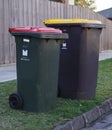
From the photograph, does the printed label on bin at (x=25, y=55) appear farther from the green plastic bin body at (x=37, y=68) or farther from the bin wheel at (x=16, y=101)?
the bin wheel at (x=16, y=101)

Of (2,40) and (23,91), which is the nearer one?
(23,91)

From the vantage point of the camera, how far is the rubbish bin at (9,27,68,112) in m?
6.44

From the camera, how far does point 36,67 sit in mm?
6449

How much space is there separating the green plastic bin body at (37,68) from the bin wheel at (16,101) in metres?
0.06

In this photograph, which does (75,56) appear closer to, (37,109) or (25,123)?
(37,109)

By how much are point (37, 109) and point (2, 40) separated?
676 cm

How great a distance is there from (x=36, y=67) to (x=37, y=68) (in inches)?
0.9

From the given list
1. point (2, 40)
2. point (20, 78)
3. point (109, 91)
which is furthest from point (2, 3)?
point (20, 78)

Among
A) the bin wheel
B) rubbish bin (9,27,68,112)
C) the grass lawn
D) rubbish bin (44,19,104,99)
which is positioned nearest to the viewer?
the grass lawn

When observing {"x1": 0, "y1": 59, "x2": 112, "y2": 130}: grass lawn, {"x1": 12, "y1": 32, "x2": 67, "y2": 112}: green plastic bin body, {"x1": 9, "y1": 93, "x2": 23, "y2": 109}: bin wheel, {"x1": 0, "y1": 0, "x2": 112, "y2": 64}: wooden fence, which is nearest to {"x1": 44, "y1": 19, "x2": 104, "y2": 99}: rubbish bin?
{"x1": 0, "y1": 59, "x2": 112, "y2": 130}: grass lawn

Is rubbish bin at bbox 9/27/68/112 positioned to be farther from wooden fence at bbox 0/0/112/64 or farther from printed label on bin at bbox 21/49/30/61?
wooden fence at bbox 0/0/112/64

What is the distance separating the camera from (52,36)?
21.4 feet

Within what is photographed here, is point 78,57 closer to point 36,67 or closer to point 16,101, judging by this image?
point 36,67

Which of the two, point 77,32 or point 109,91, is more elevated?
point 77,32
